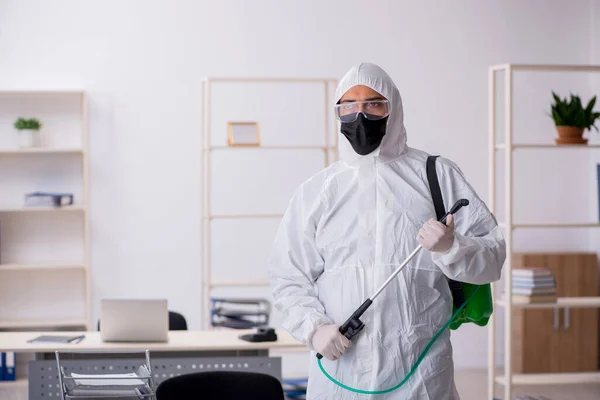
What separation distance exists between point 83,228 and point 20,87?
1.08 meters

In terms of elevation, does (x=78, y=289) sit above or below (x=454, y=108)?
below

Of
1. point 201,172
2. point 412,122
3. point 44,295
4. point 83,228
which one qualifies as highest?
point 412,122

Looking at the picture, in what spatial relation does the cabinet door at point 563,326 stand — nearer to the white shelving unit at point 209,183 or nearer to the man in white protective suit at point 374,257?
the white shelving unit at point 209,183

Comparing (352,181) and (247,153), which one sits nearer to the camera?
(352,181)

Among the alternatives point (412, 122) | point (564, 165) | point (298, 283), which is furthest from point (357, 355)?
point (564, 165)

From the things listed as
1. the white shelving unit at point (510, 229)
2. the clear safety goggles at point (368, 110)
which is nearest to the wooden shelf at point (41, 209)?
the white shelving unit at point (510, 229)

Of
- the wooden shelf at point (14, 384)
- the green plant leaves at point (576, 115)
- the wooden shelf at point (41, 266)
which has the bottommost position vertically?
the wooden shelf at point (14, 384)

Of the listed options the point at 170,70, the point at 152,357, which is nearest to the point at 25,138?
the point at 170,70

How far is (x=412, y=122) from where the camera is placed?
605cm

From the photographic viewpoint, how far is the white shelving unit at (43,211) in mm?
5738

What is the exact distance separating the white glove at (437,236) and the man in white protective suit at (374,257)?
66 millimetres

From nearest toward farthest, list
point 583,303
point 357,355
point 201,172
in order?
point 357,355 → point 583,303 → point 201,172

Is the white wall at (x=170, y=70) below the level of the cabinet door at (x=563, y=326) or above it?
above

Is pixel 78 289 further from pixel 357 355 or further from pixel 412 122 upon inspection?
pixel 357 355
